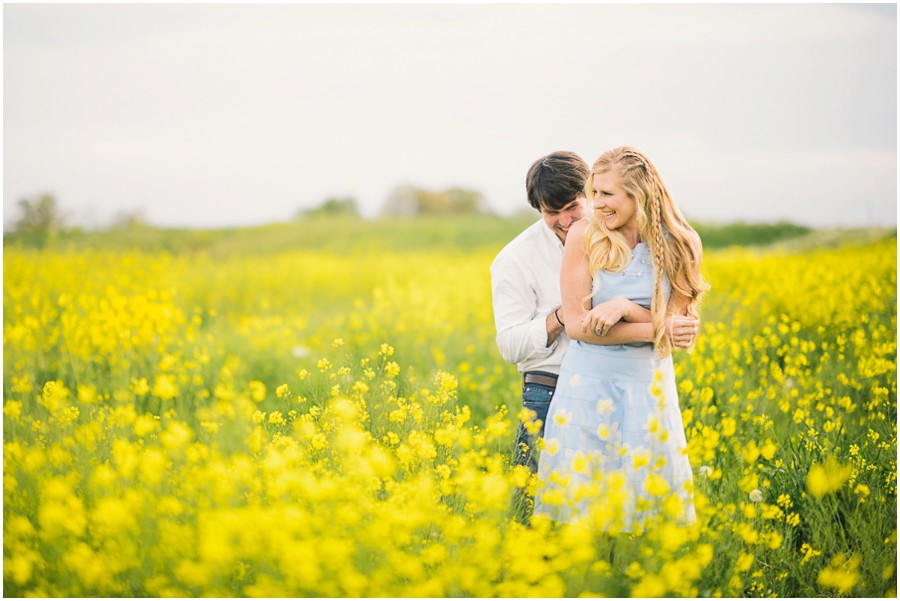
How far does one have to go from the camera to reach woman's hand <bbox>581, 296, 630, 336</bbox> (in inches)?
97.8

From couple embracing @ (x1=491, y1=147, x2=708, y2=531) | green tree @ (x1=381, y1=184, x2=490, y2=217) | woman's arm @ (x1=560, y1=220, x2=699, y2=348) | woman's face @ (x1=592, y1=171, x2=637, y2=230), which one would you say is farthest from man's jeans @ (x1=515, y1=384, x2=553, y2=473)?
green tree @ (x1=381, y1=184, x2=490, y2=217)

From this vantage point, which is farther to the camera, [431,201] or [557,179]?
[431,201]

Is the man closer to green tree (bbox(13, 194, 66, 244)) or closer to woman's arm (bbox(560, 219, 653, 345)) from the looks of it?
woman's arm (bbox(560, 219, 653, 345))

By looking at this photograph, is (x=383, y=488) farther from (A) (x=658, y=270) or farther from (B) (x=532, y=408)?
(A) (x=658, y=270)

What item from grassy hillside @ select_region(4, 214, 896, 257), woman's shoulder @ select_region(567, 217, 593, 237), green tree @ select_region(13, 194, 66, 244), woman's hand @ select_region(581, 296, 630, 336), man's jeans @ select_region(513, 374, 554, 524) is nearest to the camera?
woman's hand @ select_region(581, 296, 630, 336)

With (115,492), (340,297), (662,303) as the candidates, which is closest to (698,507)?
(662,303)

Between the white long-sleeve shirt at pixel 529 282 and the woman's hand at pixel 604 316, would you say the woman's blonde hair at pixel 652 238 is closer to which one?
the woman's hand at pixel 604 316

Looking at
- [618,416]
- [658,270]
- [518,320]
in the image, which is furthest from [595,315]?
[518,320]

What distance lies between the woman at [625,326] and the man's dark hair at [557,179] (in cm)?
17

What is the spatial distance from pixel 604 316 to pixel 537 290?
0.61 meters

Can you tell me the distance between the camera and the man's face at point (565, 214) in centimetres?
291

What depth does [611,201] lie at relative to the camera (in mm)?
2578

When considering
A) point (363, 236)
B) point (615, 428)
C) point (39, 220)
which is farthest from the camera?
point (363, 236)

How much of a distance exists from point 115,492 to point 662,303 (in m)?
2.02
